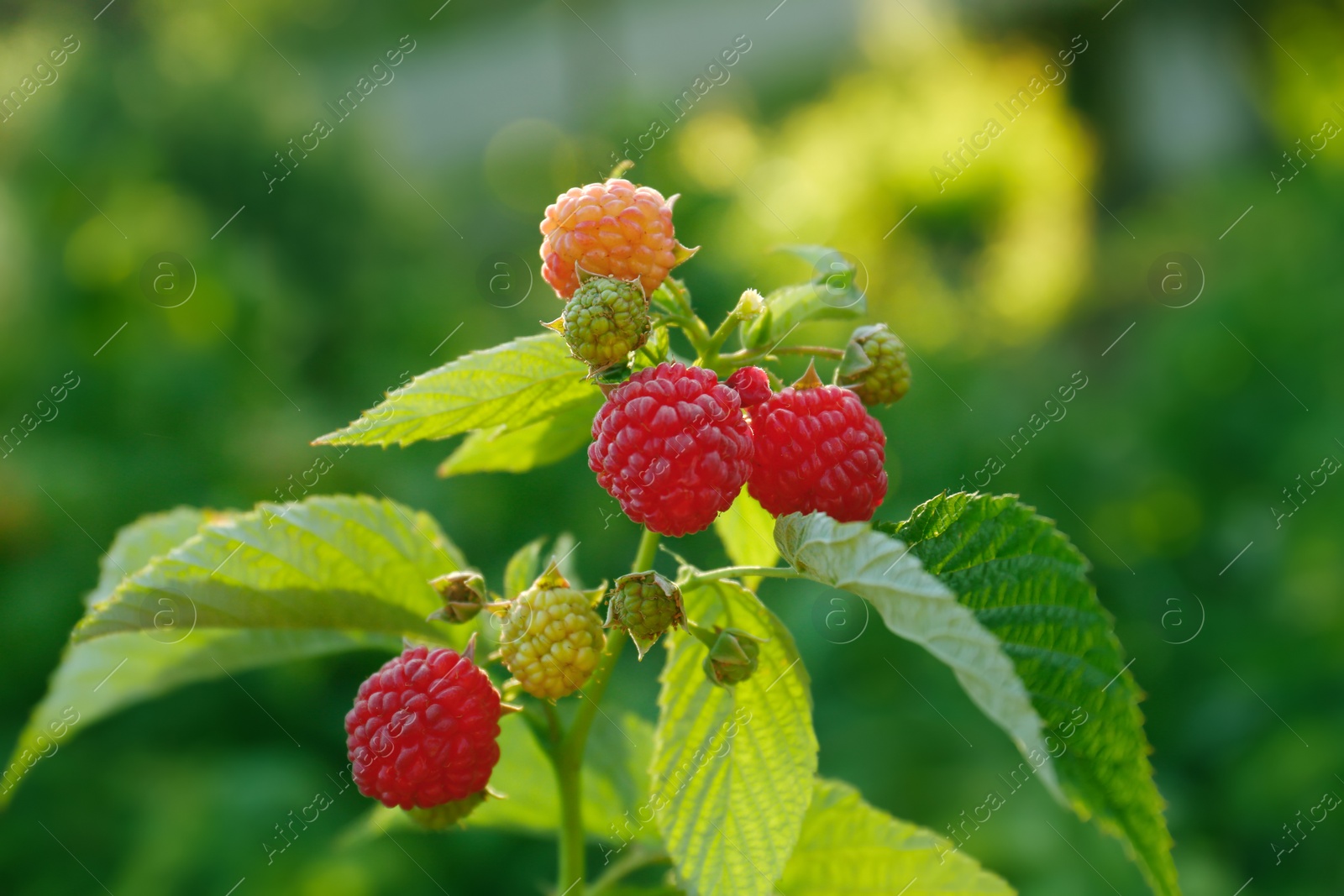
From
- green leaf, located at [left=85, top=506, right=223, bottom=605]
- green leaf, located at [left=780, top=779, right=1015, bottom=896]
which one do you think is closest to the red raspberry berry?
green leaf, located at [left=780, top=779, right=1015, bottom=896]

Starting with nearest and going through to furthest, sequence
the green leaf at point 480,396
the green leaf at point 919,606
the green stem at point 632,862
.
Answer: the green leaf at point 919,606 → the green leaf at point 480,396 → the green stem at point 632,862

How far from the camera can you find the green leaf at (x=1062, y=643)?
42 centimetres

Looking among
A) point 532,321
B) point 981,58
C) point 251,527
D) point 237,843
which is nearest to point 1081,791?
point 251,527

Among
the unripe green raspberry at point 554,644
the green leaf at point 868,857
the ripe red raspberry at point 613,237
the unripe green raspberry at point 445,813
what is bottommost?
the green leaf at point 868,857

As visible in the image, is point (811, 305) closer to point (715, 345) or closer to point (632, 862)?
point (715, 345)

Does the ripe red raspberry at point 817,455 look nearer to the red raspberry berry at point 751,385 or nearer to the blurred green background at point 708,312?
the red raspberry berry at point 751,385

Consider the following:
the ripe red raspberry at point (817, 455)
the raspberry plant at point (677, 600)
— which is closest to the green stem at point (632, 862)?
the raspberry plant at point (677, 600)

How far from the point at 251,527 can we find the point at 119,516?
66.2 inches

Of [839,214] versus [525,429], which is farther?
[839,214]

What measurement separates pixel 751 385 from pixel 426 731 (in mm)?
226

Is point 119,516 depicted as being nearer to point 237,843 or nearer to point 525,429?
point 237,843

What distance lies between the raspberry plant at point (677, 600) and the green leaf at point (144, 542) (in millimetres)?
48

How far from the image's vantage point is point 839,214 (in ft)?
13.2

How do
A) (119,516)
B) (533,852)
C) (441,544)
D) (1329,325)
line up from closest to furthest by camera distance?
(441,544) → (533,852) → (119,516) → (1329,325)
